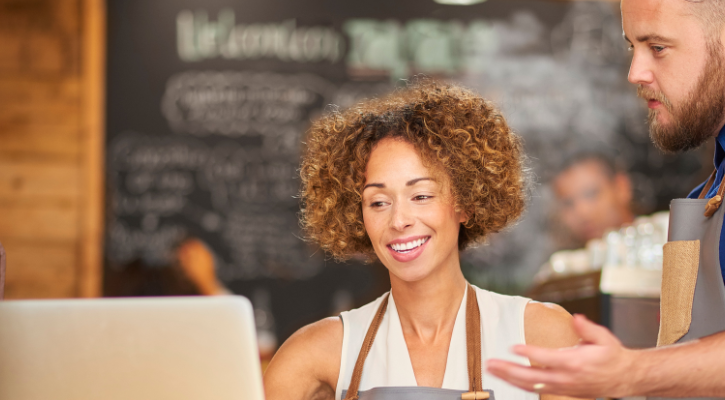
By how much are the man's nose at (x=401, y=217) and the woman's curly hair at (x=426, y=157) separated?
0.10 m

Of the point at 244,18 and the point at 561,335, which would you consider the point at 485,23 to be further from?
the point at 561,335

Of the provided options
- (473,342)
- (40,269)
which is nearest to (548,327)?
(473,342)

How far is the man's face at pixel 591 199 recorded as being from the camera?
390 cm

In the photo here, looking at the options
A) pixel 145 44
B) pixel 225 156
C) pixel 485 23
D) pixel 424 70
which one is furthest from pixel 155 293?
pixel 485 23

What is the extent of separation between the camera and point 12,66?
11.8 feet

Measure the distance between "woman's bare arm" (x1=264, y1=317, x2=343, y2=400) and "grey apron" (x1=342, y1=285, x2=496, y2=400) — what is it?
49 mm

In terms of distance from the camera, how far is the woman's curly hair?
141cm

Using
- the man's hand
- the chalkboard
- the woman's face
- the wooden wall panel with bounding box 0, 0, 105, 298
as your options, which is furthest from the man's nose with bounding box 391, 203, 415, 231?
the wooden wall panel with bounding box 0, 0, 105, 298

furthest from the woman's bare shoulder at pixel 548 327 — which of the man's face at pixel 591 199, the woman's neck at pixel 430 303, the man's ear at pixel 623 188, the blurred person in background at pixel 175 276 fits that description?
the man's ear at pixel 623 188

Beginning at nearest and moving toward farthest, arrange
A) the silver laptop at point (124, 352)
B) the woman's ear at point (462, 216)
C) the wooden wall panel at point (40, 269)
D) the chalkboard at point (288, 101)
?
the silver laptop at point (124, 352)
the woman's ear at point (462, 216)
the wooden wall panel at point (40, 269)
the chalkboard at point (288, 101)

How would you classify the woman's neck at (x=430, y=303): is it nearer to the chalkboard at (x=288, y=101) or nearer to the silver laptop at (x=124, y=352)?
the silver laptop at (x=124, y=352)

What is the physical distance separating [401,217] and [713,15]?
0.65 meters

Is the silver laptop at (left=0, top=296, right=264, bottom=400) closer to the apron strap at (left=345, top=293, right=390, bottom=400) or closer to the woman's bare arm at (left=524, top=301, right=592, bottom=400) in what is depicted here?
the apron strap at (left=345, top=293, right=390, bottom=400)

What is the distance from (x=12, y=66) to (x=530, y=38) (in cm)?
275
